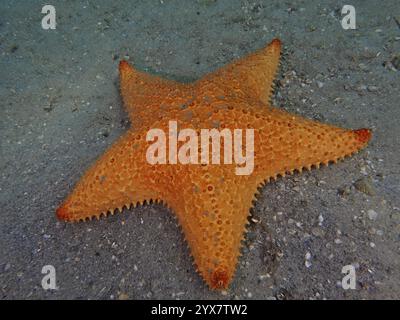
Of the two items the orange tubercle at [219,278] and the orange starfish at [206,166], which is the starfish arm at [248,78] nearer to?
the orange starfish at [206,166]

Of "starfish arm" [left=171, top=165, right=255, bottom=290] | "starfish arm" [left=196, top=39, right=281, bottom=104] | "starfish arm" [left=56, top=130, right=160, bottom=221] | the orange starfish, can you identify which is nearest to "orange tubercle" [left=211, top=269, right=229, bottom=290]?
"starfish arm" [left=171, top=165, right=255, bottom=290]

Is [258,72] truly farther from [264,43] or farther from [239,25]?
[239,25]

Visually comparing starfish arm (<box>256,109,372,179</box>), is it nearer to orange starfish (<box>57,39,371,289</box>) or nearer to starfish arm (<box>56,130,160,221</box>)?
orange starfish (<box>57,39,371,289</box>)

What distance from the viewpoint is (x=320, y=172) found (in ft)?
11.2

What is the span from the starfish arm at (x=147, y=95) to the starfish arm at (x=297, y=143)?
0.75 metres

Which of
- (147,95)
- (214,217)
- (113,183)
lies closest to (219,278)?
(214,217)

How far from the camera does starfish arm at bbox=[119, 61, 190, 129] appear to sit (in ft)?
10.8

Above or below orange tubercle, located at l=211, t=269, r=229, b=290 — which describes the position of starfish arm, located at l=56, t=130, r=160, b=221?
above

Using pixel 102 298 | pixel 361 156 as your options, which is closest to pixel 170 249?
pixel 102 298

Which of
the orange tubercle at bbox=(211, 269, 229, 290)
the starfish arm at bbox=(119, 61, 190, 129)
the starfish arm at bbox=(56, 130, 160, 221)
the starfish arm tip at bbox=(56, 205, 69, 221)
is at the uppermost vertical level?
the starfish arm at bbox=(119, 61, 190, 129)

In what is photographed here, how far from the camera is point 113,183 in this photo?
3164 millimetres

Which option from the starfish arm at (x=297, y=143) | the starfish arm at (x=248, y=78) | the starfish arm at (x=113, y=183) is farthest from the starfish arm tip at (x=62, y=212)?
the starfish arm at (x=297, y=143)

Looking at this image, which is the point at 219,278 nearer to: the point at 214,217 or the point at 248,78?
the point at 214,217

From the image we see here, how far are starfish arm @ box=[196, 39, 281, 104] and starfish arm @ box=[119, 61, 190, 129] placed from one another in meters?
0.22
